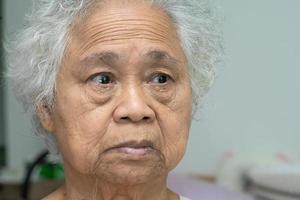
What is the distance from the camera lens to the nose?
3.01 ft

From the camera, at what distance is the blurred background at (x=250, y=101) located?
2.33 metres

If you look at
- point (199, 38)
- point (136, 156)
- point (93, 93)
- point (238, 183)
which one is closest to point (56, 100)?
point (93, 93)

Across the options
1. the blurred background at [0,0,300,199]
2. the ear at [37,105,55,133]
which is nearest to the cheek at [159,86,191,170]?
the ear at [37,105,55,133]

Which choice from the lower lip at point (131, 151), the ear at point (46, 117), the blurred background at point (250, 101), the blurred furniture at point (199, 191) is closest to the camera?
the lower lip at point (131, 151)

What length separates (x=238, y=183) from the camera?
2.34m

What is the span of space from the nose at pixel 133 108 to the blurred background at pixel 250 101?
4.40 feet

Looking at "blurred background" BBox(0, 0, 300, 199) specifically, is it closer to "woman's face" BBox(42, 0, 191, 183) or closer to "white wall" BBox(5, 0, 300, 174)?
"white wall" BBox(5, 0, 300, 174)

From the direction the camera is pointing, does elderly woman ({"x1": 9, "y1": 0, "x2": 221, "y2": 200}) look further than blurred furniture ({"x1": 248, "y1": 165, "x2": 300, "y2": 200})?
No

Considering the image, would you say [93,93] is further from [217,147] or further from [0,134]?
[0,134]

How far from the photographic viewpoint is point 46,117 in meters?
1.09

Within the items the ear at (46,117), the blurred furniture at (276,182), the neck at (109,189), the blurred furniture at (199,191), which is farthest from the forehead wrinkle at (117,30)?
the blurred furniture at (276,182)

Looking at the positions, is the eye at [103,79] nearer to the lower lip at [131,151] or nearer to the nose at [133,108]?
the nose at [133,108]

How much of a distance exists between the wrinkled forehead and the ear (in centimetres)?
19

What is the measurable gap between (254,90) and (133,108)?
1573 mm
